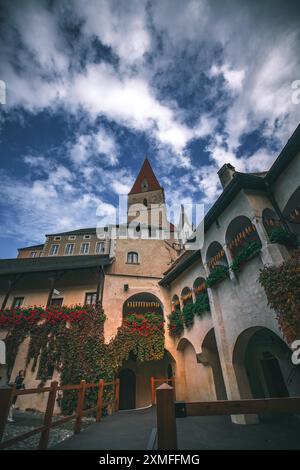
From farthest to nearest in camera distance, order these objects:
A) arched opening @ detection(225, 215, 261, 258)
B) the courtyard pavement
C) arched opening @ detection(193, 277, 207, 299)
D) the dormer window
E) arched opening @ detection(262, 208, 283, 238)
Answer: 1. the dormer window
2. arched opening @ detection(193, 277, 207, 299)
3. arched opening @ detection(225, 215, 261, 258)
4. arched opening @ detection(262, 208, 283, 238)
5. the courtyard pavement

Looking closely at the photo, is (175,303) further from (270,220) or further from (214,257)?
(270,220)

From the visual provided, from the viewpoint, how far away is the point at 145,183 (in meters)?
36.4

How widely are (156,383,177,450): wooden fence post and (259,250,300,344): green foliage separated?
454 centimetres

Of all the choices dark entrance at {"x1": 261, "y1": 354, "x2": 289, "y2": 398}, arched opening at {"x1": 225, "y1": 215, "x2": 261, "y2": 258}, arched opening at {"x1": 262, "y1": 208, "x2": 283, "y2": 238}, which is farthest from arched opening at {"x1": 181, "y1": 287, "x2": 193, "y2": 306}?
arched opening at {"x1": 262, "y1": 208, "x2": 283, "y2": 238}

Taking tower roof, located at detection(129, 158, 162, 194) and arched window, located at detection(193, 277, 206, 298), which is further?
tower roof, located at detection(129, 158, 162, 194)

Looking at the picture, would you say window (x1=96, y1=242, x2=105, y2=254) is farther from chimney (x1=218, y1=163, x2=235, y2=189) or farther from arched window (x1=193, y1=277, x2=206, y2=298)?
chimney (x1=218, y1=163, x2=235, y2=189)

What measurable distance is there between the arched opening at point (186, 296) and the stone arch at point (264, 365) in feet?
11.9

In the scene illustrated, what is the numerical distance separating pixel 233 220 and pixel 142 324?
27.0 feet

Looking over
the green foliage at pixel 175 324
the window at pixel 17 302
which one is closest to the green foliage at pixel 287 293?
the green foliage at pixel 175 324

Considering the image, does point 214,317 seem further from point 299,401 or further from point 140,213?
point 140,213

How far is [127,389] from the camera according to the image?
565 inches

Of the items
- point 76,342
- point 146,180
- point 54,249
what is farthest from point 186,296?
point 146,180

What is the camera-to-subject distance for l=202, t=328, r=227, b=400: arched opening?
10012 millimetres

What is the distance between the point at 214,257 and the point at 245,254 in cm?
210
